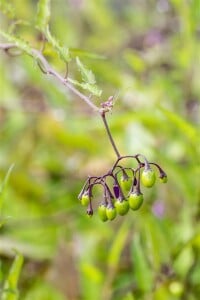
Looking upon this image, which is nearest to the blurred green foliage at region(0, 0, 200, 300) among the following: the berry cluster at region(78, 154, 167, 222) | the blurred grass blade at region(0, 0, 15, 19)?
the blurred grass blade at region(0, 0, 15, 19)

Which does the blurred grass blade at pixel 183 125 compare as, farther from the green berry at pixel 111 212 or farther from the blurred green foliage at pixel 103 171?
the green berry at pixel 111 212

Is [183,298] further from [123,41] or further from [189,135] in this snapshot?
[123,41]

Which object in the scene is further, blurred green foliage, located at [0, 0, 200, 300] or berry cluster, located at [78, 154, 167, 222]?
blurred green foliage, located at [0, 0, 200, 300]

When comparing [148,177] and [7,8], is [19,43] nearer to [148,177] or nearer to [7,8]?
[7,8]

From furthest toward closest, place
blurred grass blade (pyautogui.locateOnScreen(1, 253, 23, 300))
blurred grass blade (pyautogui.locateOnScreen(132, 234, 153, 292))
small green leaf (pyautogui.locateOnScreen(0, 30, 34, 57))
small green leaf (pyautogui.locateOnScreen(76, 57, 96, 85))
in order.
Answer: blurred grass blade (pyautogui.locateOnScreen(132, 234, 153, 292)) < blurred grass blade (pyautogui.locateOnScreen(1, 253, 23, 300)) < small green leaf (pyautogui.locateOnScreen(0, 30, 34, 57)) < small green leaf (pyautogui.locateOnScreen(76, 57, 96, 85))

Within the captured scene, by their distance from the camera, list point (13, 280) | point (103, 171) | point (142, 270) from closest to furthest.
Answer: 1. point (13, 280)
2. point (142, 270)
3. point (103, 171)

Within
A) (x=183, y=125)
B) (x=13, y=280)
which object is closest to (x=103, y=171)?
(x=183, y=125)

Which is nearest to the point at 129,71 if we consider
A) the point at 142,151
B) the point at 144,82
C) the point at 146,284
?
the point at 144,82

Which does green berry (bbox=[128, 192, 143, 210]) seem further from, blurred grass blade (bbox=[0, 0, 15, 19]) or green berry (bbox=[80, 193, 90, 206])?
blurred grass blade (bbox=[0, 0, 15, 19])

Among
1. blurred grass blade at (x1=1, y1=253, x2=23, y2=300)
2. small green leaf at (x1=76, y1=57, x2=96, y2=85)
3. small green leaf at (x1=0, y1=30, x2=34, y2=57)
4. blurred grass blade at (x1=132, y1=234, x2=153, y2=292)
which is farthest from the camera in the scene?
blurred grass blade at (x1=132, y1=234, x2=153, y2=292)
